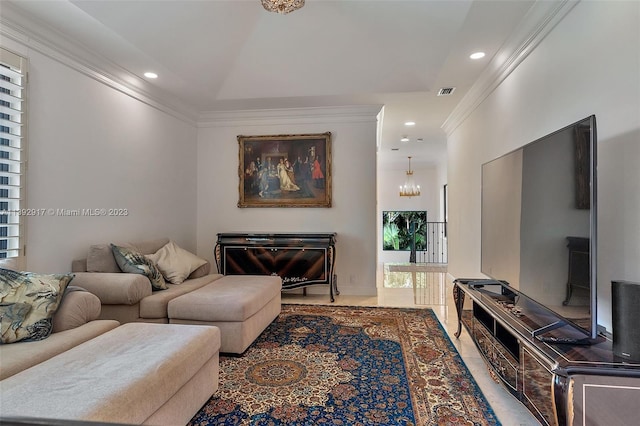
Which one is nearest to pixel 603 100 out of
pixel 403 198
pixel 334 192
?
pixel 334 192

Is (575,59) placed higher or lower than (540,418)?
higher

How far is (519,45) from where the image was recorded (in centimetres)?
296

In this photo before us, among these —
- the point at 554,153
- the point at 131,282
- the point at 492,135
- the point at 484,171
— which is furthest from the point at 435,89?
the point at 131,282

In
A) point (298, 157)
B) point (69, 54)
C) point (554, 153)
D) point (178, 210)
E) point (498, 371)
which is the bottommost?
point (498, 371)

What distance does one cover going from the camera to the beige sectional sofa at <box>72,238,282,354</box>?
2699 millimetres

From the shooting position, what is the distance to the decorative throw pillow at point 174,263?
3486 mm

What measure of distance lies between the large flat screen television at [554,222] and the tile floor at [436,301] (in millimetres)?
662

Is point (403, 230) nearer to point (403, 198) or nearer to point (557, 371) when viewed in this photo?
point (403, 198)

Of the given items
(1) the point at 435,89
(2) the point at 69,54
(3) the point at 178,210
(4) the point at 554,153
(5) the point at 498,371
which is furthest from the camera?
(3) the point at 178,210

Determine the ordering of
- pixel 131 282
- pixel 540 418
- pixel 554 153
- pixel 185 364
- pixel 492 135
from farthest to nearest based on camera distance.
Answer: pixel 492 135, pixel 131 282, pixel 554 153, pixel 185 364, pixel 540 418

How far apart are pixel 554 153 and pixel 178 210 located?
436 centimetres

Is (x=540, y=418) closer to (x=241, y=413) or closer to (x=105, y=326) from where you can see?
(x=241, y=413)

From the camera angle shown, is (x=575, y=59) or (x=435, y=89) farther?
(x=435, y=89)

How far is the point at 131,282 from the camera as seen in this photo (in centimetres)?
270
